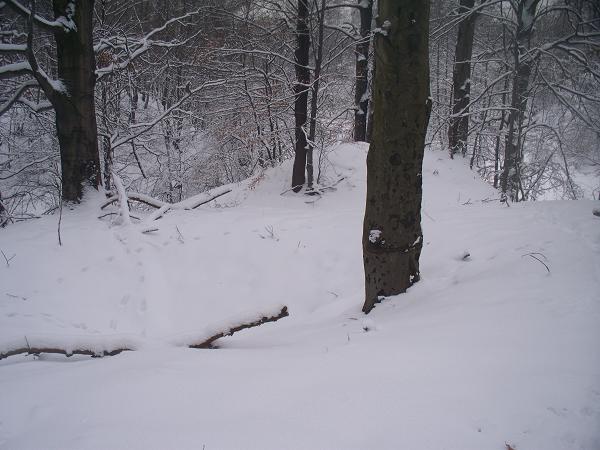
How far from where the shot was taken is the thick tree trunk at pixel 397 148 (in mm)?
2674

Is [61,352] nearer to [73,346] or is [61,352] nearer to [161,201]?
[73,346]

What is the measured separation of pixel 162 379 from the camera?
1.78 metres

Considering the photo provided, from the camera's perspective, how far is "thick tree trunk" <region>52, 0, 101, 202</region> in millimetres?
5719

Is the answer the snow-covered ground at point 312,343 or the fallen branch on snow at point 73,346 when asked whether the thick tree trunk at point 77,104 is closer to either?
the snow-covered ground at point 312,343

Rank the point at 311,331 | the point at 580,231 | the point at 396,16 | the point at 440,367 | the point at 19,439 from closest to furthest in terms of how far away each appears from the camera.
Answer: the point at 19,439 < the point at 440,367 < the point at 396,16 < the point at 311,331 < the point at 580,231

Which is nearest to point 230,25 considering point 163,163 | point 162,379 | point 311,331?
point 163,163

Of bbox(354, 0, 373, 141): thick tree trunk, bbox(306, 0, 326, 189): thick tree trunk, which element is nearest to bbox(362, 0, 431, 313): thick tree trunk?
bbox(306, 0, 326, 189): thick tree trunk

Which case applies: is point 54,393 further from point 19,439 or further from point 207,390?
point 207,390

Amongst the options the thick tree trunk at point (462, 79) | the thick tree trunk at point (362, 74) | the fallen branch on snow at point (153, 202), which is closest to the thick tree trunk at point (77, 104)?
the fallen branch on snow at point (153, 202)

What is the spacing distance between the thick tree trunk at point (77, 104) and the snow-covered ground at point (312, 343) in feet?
3.93

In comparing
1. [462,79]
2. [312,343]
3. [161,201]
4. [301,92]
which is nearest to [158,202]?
[161,201]

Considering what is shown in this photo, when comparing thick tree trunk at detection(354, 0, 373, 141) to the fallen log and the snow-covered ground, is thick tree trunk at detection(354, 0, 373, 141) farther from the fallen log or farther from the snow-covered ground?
the fallen log

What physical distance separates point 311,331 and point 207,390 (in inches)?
60.5

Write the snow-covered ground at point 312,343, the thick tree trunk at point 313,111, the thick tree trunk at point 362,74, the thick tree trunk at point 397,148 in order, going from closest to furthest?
1. the snow-covered ground at point 312,343
2. the thick tree trunk at point 397,148
3. the thick tree trunk at point 313,111
4. the thick tree trunk at point 362,74
